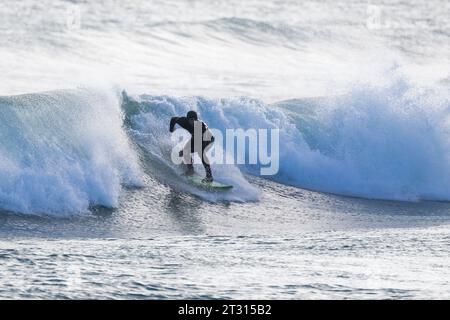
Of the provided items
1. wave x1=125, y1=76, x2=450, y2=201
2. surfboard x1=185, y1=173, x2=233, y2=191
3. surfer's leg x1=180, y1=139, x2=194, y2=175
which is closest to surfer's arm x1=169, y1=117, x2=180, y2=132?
surfer's leg x1=180, y1=139, x2=194, y2=175

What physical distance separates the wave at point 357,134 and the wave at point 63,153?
65.6 inches

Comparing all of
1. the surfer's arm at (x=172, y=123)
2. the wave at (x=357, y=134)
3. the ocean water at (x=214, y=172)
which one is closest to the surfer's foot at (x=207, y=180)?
the ocean water at (x=214, y=172)

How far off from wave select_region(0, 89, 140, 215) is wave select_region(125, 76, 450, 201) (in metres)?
1.67

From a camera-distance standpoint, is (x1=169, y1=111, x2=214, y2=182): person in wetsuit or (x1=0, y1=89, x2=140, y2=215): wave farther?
(x1=169, y1=111, x2=214, y2=182): person in wetsuit

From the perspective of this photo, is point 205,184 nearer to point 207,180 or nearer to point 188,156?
→ point 207,180

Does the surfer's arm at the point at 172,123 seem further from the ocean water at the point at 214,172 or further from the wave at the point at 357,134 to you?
the wave at the point at 357,134

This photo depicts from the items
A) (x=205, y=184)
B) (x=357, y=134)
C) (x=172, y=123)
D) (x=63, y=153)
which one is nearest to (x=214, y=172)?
(x=205, y=184)

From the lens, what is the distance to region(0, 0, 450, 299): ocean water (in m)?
14.0

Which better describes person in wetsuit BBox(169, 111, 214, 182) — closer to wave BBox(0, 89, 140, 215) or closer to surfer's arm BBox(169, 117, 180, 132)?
surfer's arm BBox(169, 117, 180, 132)

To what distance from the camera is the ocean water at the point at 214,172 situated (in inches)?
551

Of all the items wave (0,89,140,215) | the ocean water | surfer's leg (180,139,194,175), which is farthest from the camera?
surfer's leg (180,139,194,175)

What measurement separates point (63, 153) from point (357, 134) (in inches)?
286

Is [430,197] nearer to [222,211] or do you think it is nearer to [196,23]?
[222,211]

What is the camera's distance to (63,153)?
19.4m
